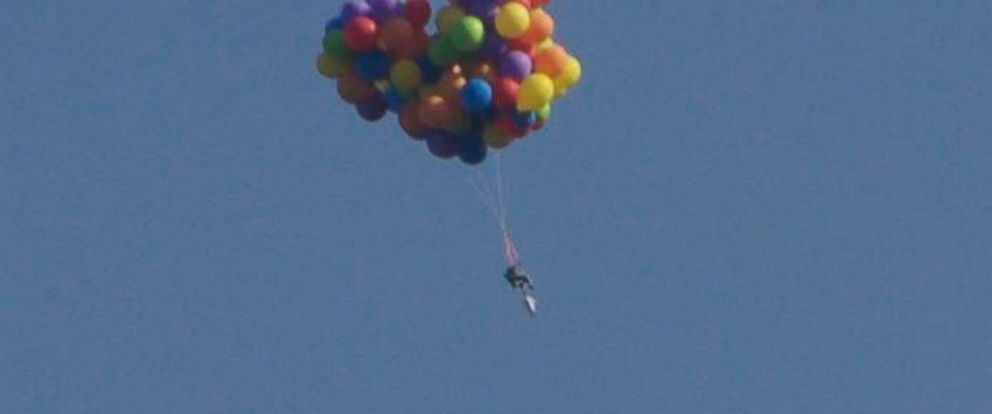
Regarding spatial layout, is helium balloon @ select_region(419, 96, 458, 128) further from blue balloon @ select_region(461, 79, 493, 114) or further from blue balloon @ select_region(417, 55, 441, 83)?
blue balloon @ select_region(417, 55, 441, 83)

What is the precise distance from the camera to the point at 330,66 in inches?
3408

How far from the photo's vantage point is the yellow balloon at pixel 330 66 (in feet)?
284

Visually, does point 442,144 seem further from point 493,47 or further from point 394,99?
point 493,47

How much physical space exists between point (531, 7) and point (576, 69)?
2.70 ft

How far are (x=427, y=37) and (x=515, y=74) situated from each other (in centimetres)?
108

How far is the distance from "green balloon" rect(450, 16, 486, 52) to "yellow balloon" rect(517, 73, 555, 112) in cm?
64

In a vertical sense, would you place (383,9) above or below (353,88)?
above

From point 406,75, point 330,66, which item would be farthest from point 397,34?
point 330,66

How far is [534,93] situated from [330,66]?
97.1 inches

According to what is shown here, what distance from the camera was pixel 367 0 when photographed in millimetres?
86250

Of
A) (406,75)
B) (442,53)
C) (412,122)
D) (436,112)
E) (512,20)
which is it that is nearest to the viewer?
(512,20)

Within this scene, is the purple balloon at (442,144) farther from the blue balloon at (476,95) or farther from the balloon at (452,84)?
the blue balloon at (476,95)

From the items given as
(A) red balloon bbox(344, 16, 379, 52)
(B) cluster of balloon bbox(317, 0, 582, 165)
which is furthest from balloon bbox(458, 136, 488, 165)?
(A) red balloon bbox(344, 16, 379, 52)

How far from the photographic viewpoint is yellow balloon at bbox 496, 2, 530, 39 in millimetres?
85250
